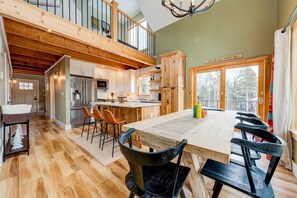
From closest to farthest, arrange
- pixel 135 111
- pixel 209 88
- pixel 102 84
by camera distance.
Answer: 1. pixel 135 111
2. pixel 209 88
3. pixel 102 84

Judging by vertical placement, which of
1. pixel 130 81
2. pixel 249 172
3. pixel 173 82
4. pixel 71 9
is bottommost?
pixel 249 172

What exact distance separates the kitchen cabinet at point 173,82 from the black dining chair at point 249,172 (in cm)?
276

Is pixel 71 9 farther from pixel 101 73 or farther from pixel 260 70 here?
pixel 260 70

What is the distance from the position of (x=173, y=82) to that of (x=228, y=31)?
6.55 feet

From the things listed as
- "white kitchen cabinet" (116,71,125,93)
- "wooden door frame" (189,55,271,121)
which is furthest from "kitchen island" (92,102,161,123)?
"white kitchen cabinet" (116,71,125,93)

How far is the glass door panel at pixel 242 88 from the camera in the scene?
10.1 ft

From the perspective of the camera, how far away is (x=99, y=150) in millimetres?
2480

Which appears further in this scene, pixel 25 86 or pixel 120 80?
pixel 25 86

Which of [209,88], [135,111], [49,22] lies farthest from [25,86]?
[209,88]

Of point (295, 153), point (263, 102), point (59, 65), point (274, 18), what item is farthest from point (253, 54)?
point (59, 65)

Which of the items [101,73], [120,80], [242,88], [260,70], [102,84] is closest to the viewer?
[260,70]

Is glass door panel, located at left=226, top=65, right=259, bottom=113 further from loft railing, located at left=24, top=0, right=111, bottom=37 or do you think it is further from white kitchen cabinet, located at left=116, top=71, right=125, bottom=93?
white kitchen cabinet, located at left=116, top=71, right=125, bottom=93

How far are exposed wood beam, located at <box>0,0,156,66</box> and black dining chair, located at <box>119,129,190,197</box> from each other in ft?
8.51

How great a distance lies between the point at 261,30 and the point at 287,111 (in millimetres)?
2121
